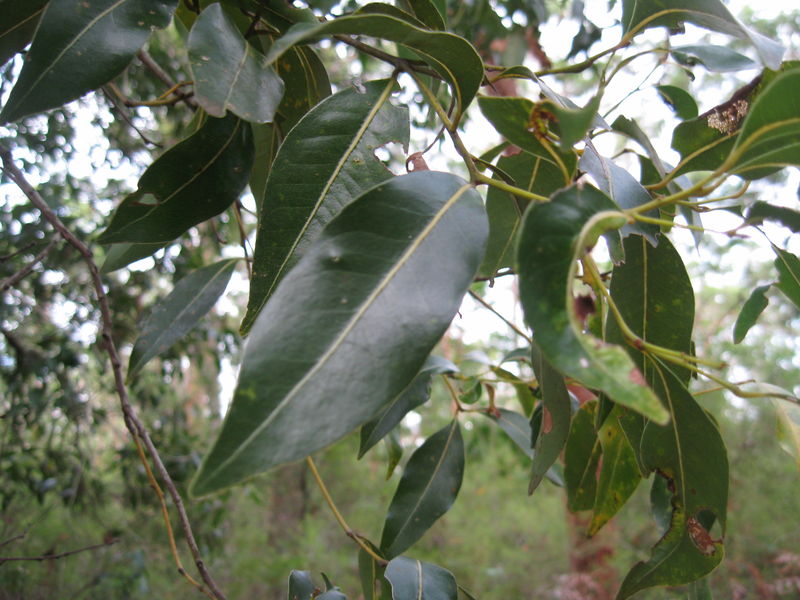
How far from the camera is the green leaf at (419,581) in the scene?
0.56 m

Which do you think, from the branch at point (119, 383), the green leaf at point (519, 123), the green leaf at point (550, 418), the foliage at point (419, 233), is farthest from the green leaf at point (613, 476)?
the branch at point (119, 383)

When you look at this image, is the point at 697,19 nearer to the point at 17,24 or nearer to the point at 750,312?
the point at 750,312

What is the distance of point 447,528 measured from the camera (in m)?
4.57

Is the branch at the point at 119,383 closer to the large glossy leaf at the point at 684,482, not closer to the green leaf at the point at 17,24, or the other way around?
the green leaf at the point at 17,24

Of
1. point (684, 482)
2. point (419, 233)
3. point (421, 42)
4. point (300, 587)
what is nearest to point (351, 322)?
point (419, 233)

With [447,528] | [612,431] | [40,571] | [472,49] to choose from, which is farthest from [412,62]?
[447,528]

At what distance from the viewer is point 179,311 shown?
62 centimetres

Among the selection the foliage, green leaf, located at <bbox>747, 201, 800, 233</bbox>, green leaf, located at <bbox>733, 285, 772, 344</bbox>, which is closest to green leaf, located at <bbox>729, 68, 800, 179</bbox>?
the foliage

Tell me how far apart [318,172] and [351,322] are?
0.16 metres

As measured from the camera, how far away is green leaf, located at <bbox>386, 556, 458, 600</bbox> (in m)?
0.56

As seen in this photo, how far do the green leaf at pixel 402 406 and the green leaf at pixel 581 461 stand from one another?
0.51 ft

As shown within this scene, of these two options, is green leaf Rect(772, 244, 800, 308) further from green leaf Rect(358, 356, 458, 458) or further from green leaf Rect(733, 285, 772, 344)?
green leaf Rect(358, 356, 458, 458)

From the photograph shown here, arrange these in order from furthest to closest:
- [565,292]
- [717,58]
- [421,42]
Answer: [717,58]
[421,42]
[565,292]

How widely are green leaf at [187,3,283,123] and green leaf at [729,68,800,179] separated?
0.27 m
